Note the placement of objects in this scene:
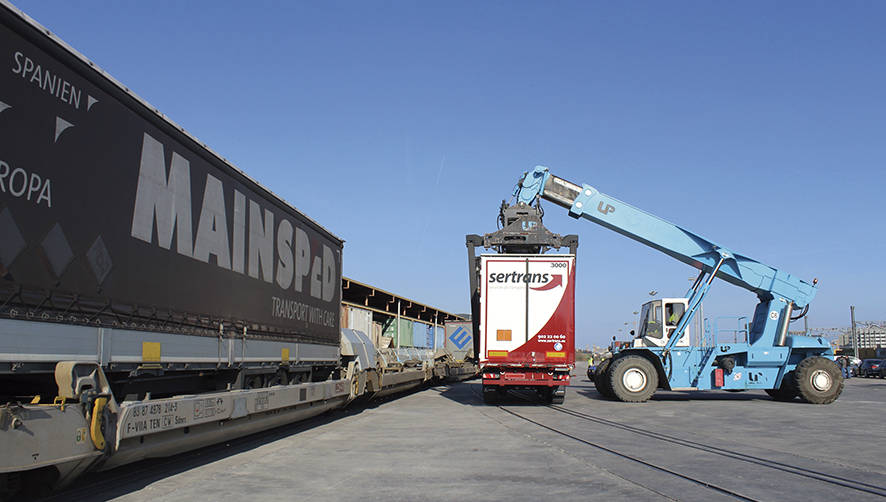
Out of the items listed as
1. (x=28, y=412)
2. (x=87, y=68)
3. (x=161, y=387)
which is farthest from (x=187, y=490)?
(x=87, y=68)

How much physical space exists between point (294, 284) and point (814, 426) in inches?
417

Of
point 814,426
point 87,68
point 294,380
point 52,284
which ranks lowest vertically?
point 814,426

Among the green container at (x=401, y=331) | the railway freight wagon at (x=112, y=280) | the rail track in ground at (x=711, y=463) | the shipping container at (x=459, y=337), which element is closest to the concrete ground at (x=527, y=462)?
the rail track in ground at (x=711, y=463)

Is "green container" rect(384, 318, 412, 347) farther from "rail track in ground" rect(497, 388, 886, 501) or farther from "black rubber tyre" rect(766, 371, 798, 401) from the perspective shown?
"rail track in ground" rect(497, 388, 886, 501)

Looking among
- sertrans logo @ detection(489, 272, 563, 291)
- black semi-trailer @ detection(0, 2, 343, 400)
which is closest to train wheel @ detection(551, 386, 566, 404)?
sertrans logo @ detection(489, 272, 563, 291)

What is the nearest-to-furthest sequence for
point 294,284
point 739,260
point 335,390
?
point 294,284 < point 335,390 < point 739,260

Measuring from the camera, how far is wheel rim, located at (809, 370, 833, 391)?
64.2 ft

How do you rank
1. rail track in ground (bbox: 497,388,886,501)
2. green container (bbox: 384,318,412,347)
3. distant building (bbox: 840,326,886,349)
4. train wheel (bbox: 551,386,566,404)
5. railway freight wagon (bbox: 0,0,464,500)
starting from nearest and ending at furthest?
railway freight wagon (bbox: 0,0,464,500) < rail track in ground (bbox: 497,388,886,501) < train wheel (bbox: 551,386,566,404) < green container (bbox: 384,318,412,347) < distant building (bbox: 840,326,886,349)

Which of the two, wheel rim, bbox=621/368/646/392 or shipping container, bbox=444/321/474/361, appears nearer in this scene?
wheel rim, bbox=621/368/646/392

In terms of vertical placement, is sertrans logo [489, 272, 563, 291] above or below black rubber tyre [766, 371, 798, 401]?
above

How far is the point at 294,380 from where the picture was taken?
12.1 m

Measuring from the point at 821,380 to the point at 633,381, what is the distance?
5.45 meters

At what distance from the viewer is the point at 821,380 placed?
19.6 m

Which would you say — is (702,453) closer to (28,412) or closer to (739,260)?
(28,412)
